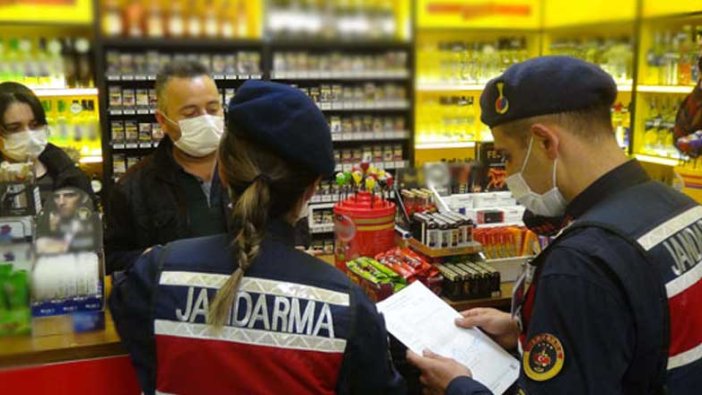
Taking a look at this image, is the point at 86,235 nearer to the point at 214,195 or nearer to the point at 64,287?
the point at 64,287

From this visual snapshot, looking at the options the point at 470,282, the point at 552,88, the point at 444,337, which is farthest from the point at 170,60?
the point at 552,88

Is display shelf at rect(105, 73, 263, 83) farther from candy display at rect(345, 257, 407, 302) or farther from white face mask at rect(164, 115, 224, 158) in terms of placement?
candy display at rect(345, 257, 407, 302)

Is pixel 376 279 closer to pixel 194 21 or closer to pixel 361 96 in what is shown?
pixel 361 96

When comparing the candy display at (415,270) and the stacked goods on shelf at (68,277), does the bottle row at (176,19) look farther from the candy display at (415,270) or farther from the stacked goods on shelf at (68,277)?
the candy display at (415,270)

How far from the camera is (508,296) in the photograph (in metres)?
2.15

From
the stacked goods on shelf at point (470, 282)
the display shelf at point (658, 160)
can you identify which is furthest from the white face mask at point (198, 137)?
the display shelf at point (658, 160)

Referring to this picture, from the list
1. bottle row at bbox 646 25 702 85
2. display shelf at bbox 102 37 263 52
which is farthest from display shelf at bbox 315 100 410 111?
bottle row at bbox 646 25 702 85

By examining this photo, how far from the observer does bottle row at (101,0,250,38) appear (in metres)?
4.04

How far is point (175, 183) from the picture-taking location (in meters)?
2.50

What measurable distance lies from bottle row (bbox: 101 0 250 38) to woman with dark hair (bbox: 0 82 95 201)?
Result: 0.77 m

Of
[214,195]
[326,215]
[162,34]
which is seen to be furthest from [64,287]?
[326,215]

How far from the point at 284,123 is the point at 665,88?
186 inches

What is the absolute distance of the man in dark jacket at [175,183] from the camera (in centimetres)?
247

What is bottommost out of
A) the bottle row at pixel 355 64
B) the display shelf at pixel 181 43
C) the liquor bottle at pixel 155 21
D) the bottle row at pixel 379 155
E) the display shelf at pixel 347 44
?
the bottle row at pixel 379 155
